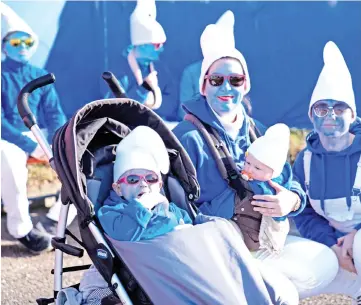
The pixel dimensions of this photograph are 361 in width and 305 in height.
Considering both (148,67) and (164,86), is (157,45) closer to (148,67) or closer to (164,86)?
(148,67)

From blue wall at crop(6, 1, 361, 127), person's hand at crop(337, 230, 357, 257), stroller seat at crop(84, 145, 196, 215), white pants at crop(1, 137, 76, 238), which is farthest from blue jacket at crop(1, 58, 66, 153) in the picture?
person's hand at crop(337, 230, 357, 257)

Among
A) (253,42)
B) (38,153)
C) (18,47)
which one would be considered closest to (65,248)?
(38,153)

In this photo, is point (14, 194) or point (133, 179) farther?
point (14, 194)

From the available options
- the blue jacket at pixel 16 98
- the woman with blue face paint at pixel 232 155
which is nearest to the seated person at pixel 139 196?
the woman with blue face paint at pixel 232 155

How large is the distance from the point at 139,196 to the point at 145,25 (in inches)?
149

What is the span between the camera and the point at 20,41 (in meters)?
6.62

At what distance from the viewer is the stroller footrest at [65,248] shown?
364cm

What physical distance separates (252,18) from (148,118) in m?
3.95

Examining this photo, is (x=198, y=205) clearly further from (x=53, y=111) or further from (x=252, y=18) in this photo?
(x=252, y=18)

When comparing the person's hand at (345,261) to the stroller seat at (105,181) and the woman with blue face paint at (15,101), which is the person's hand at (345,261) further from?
the woman with blue face paint at (15,101)

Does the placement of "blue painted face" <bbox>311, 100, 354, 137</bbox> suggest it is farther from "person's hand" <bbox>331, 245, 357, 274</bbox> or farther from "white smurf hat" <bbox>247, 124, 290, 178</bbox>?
"person's hand" <bbox>331, 245, 357, 274</bbox>

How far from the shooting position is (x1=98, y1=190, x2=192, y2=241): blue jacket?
345 centimetres

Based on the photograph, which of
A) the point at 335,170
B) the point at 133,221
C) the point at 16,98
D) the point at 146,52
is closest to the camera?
the point at 133,221

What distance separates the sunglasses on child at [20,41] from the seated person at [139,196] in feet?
10.1
